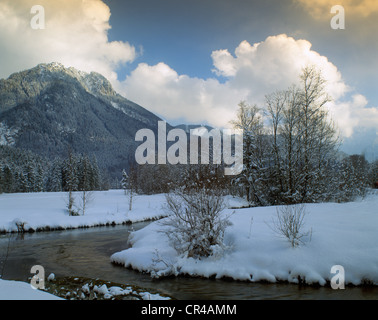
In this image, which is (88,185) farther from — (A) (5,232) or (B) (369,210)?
(B) (369,210)

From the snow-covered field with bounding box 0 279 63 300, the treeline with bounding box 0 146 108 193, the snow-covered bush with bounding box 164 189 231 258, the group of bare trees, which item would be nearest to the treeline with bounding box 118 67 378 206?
the group of bare trees

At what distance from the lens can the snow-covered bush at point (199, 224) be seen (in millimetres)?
10953

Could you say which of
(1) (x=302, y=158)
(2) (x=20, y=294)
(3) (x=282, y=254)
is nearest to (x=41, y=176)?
(1) (x=302, y=158)

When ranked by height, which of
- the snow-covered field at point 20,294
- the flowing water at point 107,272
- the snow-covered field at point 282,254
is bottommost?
the flowing water at point 107,272

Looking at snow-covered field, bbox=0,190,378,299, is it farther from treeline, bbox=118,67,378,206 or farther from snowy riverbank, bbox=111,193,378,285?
treeline, bbox=118,67,378,206

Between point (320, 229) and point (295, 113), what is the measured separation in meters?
14.2

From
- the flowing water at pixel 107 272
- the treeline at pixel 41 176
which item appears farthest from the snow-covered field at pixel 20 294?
the treeline at pixel 41 176

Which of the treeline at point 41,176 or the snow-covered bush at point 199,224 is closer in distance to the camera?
the snow-covered bush at point 199,224

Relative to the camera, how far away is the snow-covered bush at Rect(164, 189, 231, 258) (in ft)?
35.9

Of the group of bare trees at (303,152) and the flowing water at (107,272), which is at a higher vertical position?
the group of bare trees at (303,152)

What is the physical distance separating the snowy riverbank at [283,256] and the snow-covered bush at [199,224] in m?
0.42

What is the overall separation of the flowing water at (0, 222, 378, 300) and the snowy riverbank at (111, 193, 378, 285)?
0.38 metres

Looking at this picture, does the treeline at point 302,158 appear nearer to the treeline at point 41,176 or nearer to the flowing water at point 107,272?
the flowing water at point 107,272

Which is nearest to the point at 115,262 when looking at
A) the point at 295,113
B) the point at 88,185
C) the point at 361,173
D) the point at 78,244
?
the point at 78,244
